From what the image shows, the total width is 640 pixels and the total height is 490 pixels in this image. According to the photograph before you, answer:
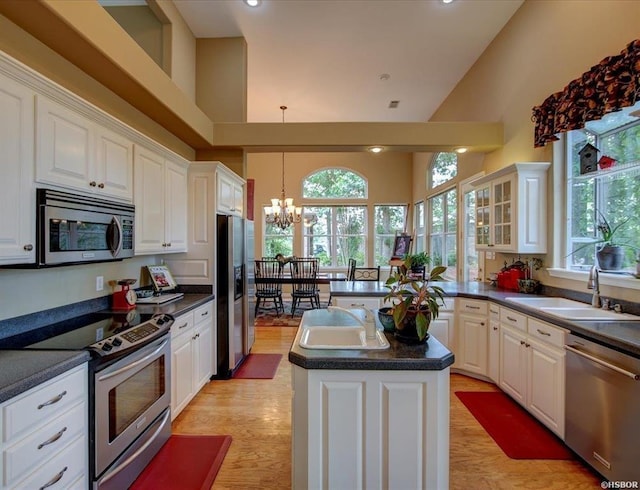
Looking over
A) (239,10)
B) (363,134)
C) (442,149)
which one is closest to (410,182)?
(442,149)

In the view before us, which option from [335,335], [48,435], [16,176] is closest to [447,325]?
[335,335]

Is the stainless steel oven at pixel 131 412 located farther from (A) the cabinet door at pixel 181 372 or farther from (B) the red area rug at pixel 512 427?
(B) the red area rug at pixel 512 427

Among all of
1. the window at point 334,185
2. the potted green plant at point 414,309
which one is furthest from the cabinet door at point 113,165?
the window at point 334,185

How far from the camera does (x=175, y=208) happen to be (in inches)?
121

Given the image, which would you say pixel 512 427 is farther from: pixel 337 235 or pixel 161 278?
pixel 337 235

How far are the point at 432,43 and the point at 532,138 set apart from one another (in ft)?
5.85

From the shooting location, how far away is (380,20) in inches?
140

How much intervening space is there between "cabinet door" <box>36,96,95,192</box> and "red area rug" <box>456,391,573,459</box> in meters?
3.35

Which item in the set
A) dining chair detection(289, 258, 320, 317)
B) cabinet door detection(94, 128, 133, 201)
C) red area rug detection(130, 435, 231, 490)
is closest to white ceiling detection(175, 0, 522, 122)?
cabinet door detection(94, 128, 133, 201)

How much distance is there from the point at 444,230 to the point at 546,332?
3.90 metres

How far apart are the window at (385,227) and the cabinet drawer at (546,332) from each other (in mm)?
5398

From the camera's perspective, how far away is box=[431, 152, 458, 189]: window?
18.2 ft

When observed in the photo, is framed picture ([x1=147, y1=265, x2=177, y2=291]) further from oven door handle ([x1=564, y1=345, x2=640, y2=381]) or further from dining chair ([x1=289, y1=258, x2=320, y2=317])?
oven door handle ([x1=564, y1=345, x2=640, y2=381])

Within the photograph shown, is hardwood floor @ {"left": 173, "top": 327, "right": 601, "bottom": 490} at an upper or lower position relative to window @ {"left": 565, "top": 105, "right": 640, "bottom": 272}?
lower
